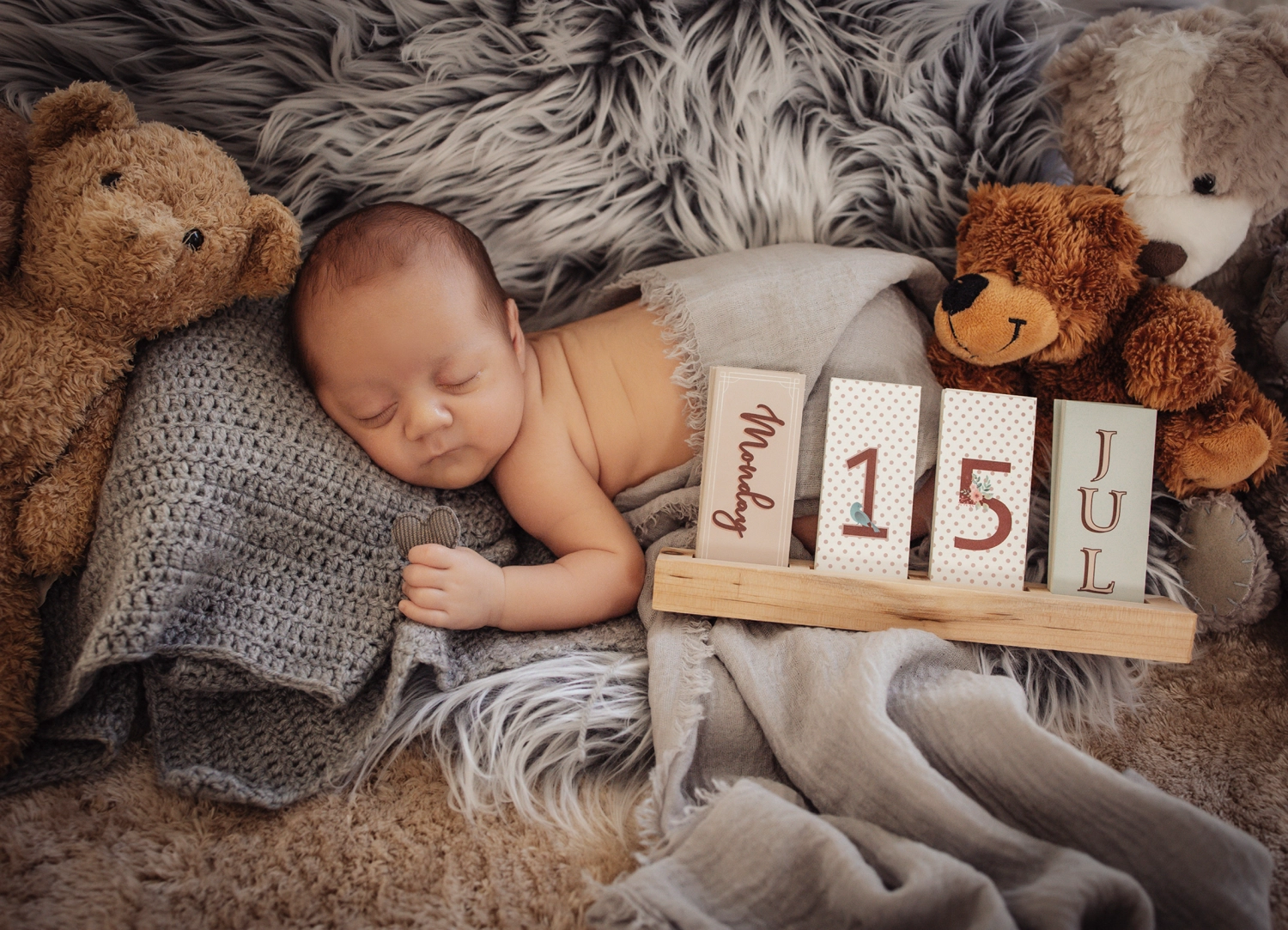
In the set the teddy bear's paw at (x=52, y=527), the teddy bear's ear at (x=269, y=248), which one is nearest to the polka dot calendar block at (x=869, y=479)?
the teddy bear's ear at (x=269, y=248)

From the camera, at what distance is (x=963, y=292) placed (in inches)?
37.4

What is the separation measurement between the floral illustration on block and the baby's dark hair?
600mm

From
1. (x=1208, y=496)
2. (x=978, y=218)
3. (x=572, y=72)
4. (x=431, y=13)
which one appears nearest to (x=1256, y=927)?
(x=1208, y=496)

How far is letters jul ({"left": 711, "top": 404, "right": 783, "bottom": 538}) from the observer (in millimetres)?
956

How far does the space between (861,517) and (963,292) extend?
29 centimetres

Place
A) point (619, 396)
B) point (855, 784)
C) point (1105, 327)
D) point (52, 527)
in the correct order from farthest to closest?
point (619, 396)
point (1105, 327)
point (52, 527)
point (855, 784)

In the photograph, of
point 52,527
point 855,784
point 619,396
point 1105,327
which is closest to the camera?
point 855,784

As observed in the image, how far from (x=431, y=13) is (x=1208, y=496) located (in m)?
1.15

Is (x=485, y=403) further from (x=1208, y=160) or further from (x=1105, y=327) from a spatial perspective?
(x=1208, y=160)

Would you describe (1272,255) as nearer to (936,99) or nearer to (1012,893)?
(936,99)

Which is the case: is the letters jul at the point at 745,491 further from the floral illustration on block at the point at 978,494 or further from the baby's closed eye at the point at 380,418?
the baby's closed eye at the point at 380,418

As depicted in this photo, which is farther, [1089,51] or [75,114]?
[1089,51]

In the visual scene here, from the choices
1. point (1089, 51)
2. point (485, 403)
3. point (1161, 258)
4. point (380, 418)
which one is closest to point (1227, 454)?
point (1161, 258)

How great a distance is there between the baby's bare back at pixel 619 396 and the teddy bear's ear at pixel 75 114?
53cm
